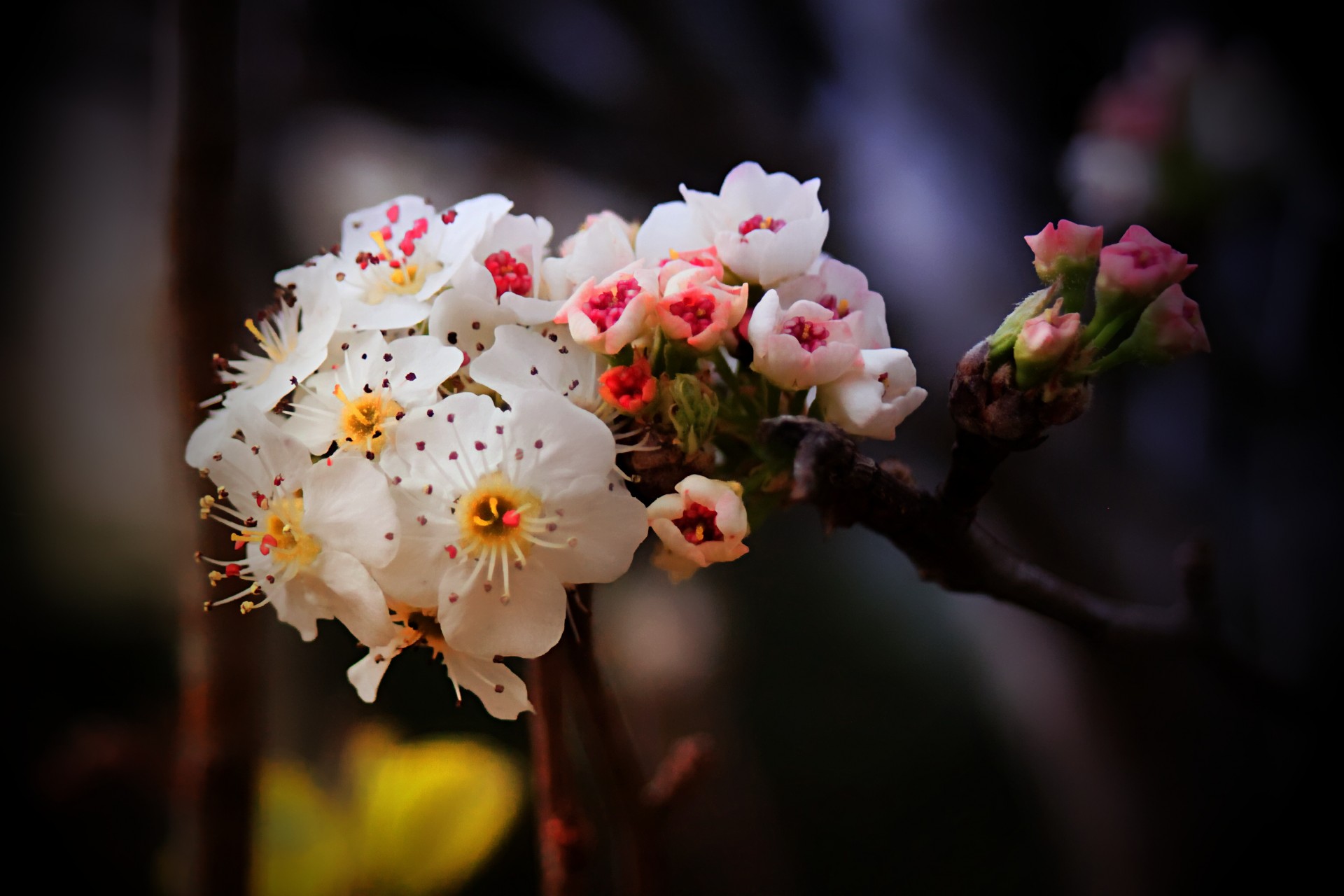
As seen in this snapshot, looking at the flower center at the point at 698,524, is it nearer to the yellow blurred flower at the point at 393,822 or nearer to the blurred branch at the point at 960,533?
the blurred branch at the point at 960,533

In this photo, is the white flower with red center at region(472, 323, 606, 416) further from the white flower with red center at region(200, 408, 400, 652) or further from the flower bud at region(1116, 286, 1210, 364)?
the flower bud at region(1116, 286, 1210, 364)

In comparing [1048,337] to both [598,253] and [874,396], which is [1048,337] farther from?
[598,253]

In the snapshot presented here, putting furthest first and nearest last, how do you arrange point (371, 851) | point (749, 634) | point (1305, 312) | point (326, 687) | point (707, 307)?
1. point (749, 634)
2. point (326, 687)
3. point (1305, 312)
4. point (371, 851)
5. point (707, 307)

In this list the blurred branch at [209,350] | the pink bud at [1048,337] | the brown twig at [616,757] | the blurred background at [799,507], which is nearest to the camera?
the pink bud at [1048,337]

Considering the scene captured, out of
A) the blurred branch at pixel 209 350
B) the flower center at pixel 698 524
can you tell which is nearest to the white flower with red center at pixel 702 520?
the flower center at pixel 698 524

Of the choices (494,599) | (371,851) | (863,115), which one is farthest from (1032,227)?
(371,851)

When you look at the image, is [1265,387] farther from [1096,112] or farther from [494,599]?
[494,599]

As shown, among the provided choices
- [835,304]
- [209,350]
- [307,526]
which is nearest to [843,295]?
[835,304]
